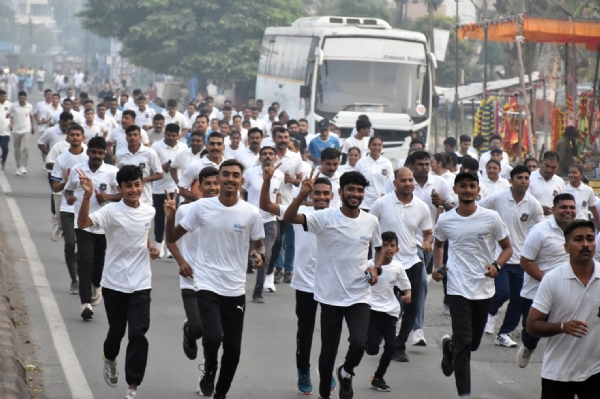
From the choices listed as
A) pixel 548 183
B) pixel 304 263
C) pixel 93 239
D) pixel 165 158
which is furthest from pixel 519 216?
pixel 165 158

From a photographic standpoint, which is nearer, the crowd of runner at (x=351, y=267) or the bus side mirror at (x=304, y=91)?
the crowd of runner at (x=351, y=267)

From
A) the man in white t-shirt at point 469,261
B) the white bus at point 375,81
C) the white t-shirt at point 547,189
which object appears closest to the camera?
the man in white t-shirt at point 469,261

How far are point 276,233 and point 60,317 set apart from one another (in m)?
2.87

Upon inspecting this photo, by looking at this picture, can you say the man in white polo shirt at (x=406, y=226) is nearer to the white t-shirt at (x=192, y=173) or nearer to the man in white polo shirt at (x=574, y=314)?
the white t-shirt at (x=192, y=173)

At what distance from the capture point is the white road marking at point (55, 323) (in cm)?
A: 830

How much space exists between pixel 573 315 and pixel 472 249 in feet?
7.83

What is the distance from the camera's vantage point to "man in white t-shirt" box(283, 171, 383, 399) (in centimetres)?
772

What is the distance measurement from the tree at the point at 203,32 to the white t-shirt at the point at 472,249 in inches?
1457

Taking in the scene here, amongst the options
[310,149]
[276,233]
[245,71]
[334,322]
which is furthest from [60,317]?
[245,71]

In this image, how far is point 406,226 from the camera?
31.6ft

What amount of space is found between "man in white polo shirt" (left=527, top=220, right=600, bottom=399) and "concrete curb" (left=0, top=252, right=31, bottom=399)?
140 inches

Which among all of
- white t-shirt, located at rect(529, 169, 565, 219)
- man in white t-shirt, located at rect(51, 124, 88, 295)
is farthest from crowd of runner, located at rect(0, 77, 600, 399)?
white t-shirt, located at rect(529, 169, 565, 219)

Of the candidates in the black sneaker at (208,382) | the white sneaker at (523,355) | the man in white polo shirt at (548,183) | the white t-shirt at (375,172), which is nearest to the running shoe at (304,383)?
the black sneaker at (208,382)

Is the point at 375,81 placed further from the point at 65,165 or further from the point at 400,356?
the point at 400,356
